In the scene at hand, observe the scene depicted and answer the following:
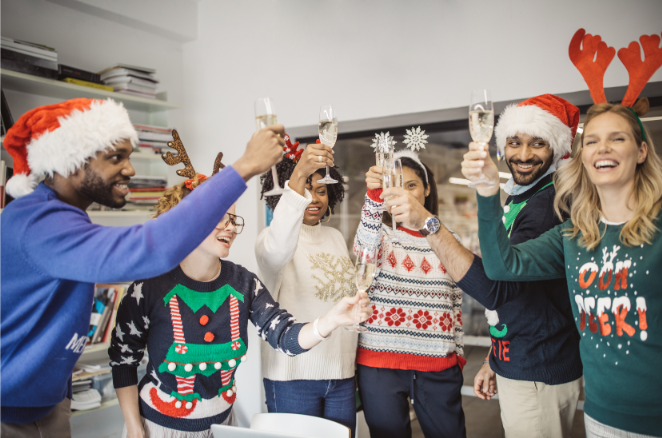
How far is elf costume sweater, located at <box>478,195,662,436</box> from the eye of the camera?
→ 125 cm

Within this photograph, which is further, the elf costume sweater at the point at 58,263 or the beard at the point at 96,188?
the beard at the point at 96,188

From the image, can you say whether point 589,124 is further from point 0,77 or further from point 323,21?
point 0,77

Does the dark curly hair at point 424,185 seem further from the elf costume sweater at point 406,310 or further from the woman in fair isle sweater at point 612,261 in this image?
the woman in fair isle sweater at point 612,261

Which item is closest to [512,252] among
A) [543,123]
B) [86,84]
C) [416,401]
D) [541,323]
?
[541,323]

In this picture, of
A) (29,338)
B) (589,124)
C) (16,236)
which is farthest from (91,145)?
(589,124)

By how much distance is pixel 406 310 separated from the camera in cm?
198

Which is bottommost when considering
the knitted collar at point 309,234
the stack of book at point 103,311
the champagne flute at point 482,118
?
the stack of book at point 103,311

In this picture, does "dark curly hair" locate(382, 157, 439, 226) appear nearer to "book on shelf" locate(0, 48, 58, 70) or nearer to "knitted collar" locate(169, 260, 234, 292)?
"knitted collar" locate(169, 260, 234, 292)

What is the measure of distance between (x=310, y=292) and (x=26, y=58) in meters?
2.14

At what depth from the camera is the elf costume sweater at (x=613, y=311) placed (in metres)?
1.25

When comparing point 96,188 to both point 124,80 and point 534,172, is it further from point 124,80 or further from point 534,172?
point 124,80

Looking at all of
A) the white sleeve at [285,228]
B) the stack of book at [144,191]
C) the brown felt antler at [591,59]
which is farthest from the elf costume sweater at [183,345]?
the stack of book at [144,191]

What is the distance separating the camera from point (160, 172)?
3.62 metres

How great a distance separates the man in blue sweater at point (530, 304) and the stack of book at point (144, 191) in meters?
2.26
